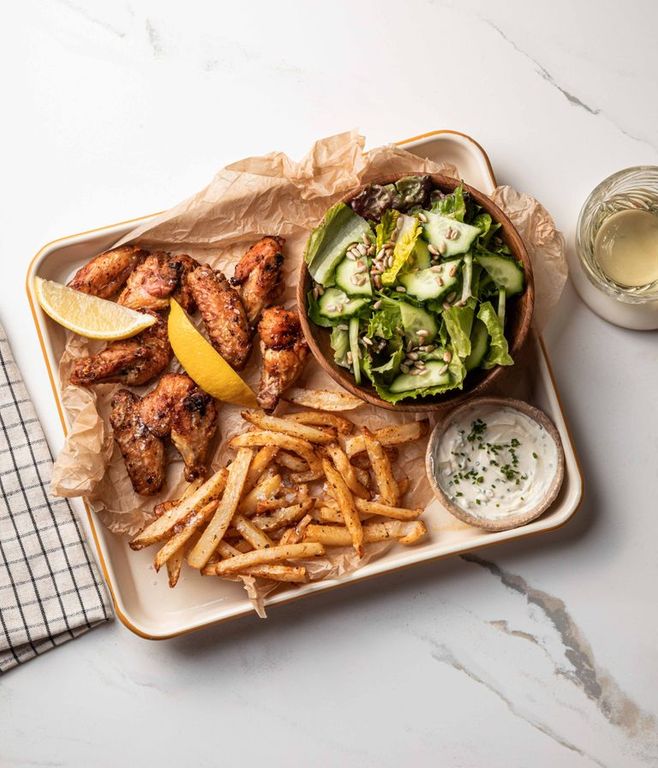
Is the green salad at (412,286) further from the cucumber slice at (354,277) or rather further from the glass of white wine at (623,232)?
the glass of white wine at (623,232)

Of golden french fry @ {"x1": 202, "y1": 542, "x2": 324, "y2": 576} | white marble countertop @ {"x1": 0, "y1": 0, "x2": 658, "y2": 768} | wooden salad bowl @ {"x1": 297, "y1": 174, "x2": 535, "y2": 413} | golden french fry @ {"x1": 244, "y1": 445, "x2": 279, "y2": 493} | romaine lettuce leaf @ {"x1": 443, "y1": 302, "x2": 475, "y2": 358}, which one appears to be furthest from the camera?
white marble countertop @ {"x1": 0, "y1": 0, "x2": 658, "y2": 768}

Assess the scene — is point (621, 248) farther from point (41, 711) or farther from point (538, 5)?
point (41, 711)

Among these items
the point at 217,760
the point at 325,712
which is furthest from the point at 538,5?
the point at 217,760

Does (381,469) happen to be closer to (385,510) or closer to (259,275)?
(385,510)

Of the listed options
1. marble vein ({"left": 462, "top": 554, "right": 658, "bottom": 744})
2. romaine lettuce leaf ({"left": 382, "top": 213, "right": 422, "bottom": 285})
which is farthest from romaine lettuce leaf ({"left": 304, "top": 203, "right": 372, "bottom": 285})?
marble vein ({"left": 462, "top": 554, "right": 658, "bottom": 744})

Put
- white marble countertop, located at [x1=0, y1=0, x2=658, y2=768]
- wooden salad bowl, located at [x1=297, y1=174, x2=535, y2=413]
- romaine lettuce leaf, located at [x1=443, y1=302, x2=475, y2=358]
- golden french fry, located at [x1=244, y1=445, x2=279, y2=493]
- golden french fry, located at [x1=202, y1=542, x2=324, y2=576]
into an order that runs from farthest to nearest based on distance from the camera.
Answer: white marble countertop, located at [x1=0, y1=0, x2=658, y2=768]
golden french fry, located at [x1=244, y1=445, x2=279, y2=493]
golden french fry, located at [x1=202, y1=542, x2=324, y2=576]
wooden salad bowl, located at [x1=297, y1=174, x2=535, y2=413]
romaine lettuce leaf, located at [x1=443, y1=302, x2=475, y2=358]

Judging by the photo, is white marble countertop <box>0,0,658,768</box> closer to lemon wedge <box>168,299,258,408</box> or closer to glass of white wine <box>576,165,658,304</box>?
glass of white wine <box>576,165,658,304</box>

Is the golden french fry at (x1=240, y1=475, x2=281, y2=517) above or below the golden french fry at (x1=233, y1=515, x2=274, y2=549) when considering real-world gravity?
above
